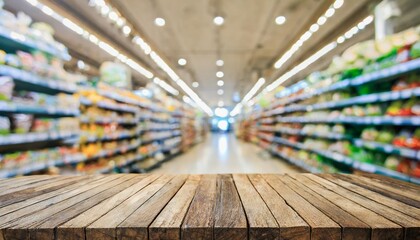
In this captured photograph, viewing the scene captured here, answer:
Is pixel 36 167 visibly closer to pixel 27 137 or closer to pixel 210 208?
pixel 27 137

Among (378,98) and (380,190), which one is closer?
(380,190)

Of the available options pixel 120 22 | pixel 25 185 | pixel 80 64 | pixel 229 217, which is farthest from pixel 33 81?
pixel 80 64

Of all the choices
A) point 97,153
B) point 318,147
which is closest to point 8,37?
point 97,153

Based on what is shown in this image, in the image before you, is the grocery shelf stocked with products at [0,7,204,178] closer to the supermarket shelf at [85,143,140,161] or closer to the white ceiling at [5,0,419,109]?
the supermarket shelf at [85,143,140,161]

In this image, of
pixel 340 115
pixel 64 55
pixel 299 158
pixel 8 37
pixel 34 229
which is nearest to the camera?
pixel 34 229

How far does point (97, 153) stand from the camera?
3627 millimetres

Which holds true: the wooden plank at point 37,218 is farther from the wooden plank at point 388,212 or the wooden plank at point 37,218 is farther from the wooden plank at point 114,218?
the wooden plank at point 388,212

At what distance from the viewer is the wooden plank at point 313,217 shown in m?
0.72

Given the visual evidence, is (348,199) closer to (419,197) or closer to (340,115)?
(419,197)

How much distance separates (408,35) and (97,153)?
4.43 metres

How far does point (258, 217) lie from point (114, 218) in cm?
52

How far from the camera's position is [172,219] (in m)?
0.78

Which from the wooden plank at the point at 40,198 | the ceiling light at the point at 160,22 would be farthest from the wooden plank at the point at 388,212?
the ceiling light at the point at 160,22

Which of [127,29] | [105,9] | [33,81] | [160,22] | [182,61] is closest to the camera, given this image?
[33,81]
